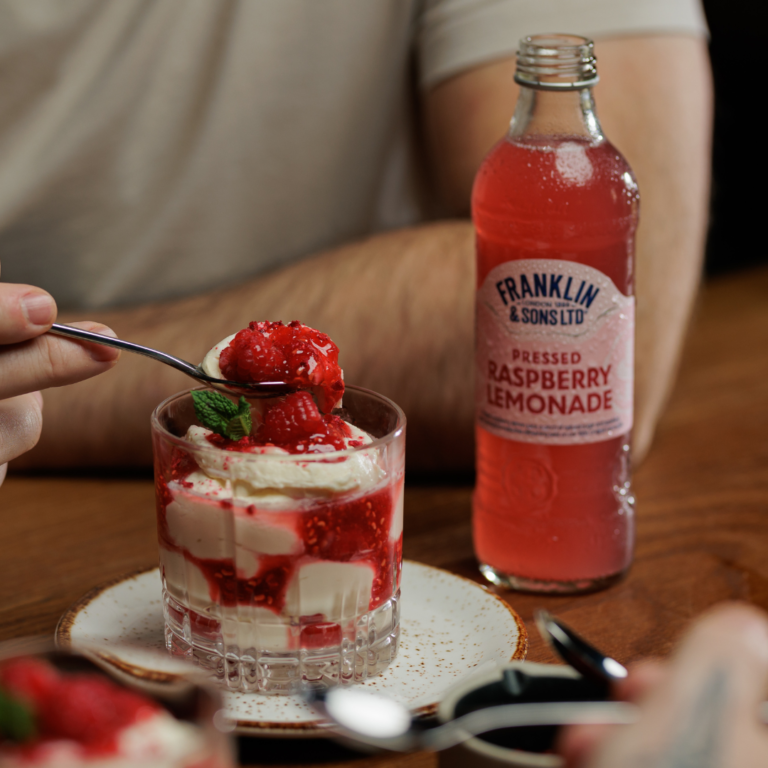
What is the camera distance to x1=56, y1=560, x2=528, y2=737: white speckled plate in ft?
2.29

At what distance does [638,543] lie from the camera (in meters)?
1.07

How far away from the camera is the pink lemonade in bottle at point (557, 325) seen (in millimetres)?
886

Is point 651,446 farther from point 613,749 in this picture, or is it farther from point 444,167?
point 613,749

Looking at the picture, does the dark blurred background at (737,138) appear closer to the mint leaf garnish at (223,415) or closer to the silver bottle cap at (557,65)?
the silver bottle cap at (557,65)

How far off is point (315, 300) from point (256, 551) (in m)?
0.73

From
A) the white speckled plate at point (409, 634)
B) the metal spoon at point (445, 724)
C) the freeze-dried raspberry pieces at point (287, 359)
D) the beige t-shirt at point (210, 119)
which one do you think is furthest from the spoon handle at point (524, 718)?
the beige t-shirt at point (210, 119)

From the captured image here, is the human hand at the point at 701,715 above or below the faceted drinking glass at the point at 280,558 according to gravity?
above

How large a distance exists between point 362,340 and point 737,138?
188 cm

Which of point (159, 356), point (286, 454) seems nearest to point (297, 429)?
point (286, 454)

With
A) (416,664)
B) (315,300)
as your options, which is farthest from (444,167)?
(416,664)

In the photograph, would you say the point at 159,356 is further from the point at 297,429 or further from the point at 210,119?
the point at 210,119

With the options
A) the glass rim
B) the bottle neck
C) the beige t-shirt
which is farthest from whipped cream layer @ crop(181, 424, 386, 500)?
the beige t-shirt

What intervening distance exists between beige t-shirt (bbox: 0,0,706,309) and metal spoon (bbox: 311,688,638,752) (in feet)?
3.80

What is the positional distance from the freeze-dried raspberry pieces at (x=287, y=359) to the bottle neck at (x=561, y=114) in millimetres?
311
